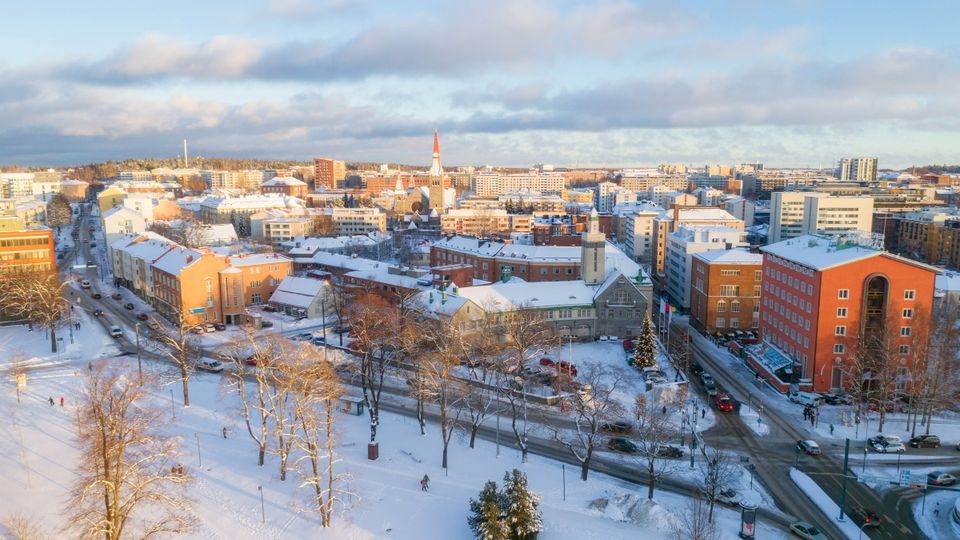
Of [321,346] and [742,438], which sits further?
[321,346]

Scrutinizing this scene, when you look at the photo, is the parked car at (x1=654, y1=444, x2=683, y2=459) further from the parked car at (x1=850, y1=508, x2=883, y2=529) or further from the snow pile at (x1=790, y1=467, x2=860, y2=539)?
the parked car at (x1=850, y1=508, x2=883, y2=529)

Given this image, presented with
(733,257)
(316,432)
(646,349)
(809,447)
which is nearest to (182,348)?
(316,432)

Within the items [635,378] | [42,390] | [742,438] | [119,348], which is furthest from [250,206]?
[742,438]

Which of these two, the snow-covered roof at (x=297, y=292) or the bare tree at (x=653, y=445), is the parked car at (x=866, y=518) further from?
the snow-covered roof at (x=297, y=292)

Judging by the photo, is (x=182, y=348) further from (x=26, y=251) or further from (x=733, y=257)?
(x=733, y=257)

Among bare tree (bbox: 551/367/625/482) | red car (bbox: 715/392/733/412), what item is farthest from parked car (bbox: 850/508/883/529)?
red car (bbox: 715/392/733/412)

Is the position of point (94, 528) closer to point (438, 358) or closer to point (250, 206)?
point (438, 358)
